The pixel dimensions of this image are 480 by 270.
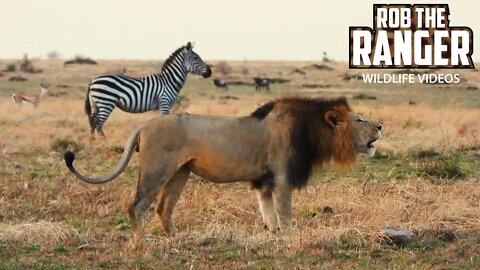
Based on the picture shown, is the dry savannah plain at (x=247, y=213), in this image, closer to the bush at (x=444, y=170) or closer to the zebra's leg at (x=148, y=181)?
the bush at (x=444, y=170)

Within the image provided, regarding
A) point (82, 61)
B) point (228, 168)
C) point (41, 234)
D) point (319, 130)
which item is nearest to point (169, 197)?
point (228, 168)

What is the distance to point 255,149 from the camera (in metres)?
8.22

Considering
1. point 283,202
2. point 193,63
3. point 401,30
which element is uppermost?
point 401,30

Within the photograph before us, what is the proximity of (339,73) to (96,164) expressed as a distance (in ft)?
109

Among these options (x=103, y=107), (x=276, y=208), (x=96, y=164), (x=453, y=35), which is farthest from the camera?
(x=453, y=35)

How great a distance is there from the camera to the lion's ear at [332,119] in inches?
330

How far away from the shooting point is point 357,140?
8.49 metres

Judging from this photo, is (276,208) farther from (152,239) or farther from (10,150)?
(10,150)

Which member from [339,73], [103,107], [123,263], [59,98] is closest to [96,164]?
[103,107]

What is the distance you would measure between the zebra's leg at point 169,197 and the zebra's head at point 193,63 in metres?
10.0

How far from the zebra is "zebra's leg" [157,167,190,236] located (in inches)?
348

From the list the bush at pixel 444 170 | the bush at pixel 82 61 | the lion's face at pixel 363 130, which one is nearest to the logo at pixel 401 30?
the bush at pixel 444 170

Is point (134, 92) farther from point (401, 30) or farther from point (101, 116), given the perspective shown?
point (401, 30)

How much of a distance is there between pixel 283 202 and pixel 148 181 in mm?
1160
